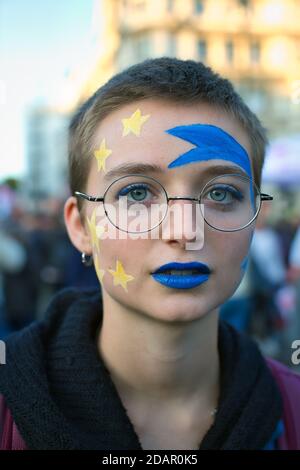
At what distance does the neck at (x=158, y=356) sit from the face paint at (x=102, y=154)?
466 mm

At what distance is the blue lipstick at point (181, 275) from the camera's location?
4.59 feet

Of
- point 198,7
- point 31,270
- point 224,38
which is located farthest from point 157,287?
point 198,7

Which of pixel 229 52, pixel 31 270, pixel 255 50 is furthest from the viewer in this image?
pixel 229 52

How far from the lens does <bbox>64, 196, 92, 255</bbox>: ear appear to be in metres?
1.71

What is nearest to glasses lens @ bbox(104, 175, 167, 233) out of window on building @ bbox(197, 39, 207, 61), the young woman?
the young woman

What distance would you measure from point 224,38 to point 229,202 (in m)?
8.95

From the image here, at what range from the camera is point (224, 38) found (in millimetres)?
9492

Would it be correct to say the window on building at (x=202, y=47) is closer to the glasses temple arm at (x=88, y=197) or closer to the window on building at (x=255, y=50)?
the window on building at (x=255, y=50)

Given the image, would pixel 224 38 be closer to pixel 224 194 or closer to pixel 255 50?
pixel 255 50

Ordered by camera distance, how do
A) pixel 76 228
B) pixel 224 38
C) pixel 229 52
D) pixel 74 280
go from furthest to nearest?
pixel 224 38, pixel 229 52, pixel 74 280, pixel 76 228

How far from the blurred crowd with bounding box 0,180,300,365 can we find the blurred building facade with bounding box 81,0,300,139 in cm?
159

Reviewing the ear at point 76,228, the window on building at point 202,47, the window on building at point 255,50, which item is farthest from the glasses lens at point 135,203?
the window on building at point 202,47
